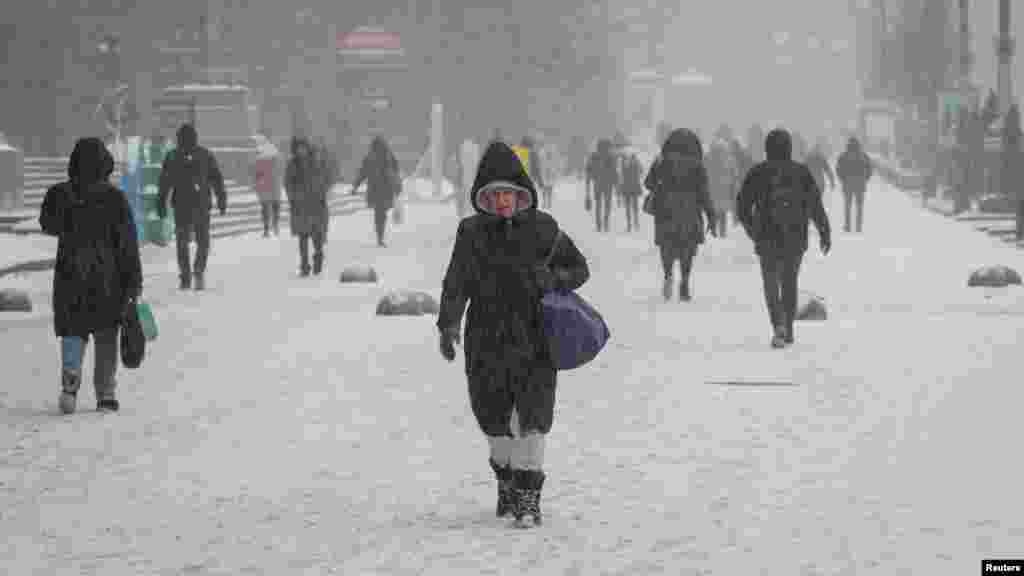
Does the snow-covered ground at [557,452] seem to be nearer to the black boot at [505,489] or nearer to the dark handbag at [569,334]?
the black boot at [505,489]

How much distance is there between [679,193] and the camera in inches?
722

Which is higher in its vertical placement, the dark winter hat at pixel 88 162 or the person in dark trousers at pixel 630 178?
the dark winter hat at pixel 88 162

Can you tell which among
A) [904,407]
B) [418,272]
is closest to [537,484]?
[904,407]

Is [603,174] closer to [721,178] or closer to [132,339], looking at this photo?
[721,178]

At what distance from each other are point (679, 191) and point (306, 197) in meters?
6.34

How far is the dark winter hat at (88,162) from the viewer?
11.4m

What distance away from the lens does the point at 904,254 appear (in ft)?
86.0

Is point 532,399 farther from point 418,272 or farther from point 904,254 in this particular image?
point 904,254

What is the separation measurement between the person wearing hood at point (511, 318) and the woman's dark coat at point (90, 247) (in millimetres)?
3832

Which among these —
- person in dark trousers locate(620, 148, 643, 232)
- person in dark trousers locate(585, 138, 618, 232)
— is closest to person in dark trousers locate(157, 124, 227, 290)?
person in dark trousers locate(585, 138, 618, 232)

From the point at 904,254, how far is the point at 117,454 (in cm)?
1790

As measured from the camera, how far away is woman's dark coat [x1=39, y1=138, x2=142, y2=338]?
11.2m

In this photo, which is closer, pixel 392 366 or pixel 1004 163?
pixel 392 366

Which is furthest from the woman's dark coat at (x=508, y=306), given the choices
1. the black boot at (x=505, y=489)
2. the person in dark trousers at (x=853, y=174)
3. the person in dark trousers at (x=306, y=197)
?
the person in dark trousers at (x=853, y=174)
